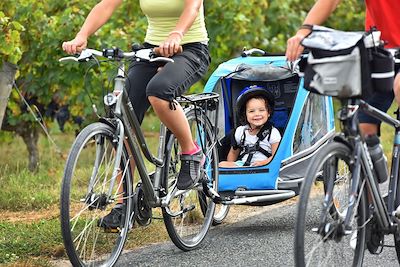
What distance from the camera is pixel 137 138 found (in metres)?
5.58

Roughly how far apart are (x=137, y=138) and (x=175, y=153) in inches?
21.3

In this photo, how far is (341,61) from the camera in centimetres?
446

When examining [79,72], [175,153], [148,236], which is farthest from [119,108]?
[79,72]

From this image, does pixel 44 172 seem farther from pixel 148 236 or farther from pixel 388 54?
pixel 388 54

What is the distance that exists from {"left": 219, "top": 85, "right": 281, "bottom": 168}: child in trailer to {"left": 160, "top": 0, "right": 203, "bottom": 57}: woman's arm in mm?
1327

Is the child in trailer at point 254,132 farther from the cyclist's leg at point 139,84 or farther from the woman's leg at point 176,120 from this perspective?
the cyclist's leg at point 139,84

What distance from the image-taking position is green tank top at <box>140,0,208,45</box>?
577cm

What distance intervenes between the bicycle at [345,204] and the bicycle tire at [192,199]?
1.40m

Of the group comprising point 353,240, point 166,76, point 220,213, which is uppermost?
point 166,76

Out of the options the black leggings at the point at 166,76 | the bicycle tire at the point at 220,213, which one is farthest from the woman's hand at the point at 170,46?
the bicycle tire at the point at 220,213

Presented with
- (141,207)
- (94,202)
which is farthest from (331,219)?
(141,207)

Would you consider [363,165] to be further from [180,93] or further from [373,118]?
[180,93]

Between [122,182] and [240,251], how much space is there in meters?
0.95

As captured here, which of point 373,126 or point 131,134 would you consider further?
point 131,134
